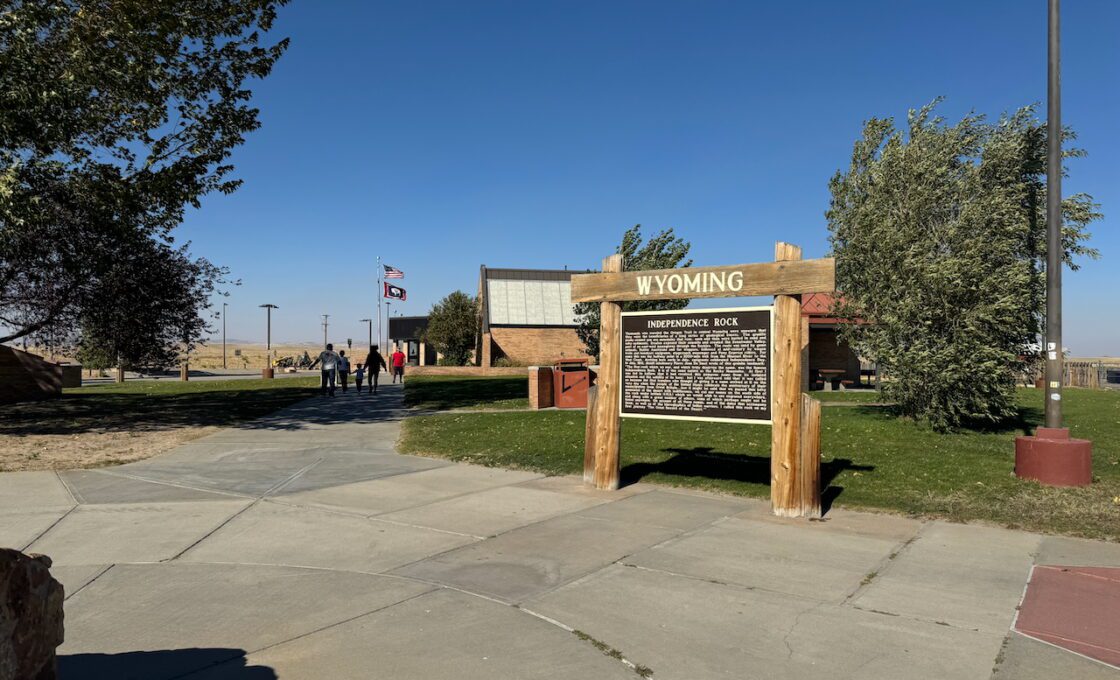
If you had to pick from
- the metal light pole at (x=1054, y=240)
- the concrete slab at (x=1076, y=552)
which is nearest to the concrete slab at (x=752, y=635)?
the concrete slab at (x=1076, y=552)

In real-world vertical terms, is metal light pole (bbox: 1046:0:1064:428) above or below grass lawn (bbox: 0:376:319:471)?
above

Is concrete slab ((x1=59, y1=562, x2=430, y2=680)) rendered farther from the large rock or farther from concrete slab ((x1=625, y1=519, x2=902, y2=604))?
concrete slab ((x1=625, y1=519, x2=902, y2=604))

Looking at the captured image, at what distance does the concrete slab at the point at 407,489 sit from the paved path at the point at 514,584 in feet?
0.20

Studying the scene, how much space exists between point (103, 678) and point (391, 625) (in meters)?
1.47

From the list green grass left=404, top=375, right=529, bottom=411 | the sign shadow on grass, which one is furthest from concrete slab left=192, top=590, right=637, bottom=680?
green grass left=404, top=375, right=529, bottom=411

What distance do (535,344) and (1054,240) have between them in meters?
37.6

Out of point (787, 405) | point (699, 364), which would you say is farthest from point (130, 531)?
point (787, 405)

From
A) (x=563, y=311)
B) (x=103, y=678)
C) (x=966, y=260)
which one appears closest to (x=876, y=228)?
(x=966, y=260)

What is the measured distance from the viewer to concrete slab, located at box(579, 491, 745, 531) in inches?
287

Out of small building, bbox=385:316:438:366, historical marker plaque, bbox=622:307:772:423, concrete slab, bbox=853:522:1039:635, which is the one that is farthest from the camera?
small building, bbox=385:316:438:366

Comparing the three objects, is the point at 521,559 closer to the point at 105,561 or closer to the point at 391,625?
the point at 391,625

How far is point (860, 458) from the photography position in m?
10.9

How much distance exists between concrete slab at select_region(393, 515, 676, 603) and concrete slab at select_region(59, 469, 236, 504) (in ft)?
12.6

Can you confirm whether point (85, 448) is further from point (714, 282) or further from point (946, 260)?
point (946, 260)
